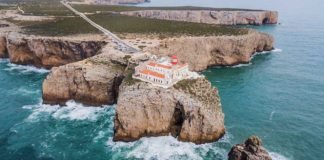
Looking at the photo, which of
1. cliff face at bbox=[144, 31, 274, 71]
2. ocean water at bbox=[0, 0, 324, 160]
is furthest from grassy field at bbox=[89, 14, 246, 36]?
ocean water at bbox=[0, 0, 324, 160]

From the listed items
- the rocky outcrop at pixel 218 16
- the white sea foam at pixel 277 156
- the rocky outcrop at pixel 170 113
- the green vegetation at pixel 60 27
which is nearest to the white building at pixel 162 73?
the rocky outcrop at pixel 170 113

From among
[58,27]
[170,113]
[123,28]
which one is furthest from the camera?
[58,27]

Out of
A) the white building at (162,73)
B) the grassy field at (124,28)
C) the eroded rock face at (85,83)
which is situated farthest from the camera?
the grassy field at (124,28)

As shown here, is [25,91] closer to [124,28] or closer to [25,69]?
[25,69]

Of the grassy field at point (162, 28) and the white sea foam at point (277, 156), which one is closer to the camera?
the white sea foam at point (277, 156)

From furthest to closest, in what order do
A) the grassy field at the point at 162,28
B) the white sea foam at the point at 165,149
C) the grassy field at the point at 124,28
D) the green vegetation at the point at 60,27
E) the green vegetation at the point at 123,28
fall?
the grassy field at the point at 162,28
the grassy field at the point at 124,28
the green vegetation at the point at 123,28
the green vegetation at the point at 60,27
the white sea foam at the point at 165,149

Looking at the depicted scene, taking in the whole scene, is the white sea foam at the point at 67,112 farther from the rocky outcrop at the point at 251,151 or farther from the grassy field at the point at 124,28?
the grassy field at the point at 124,28

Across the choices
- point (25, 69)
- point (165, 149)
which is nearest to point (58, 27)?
point (25, 69)
